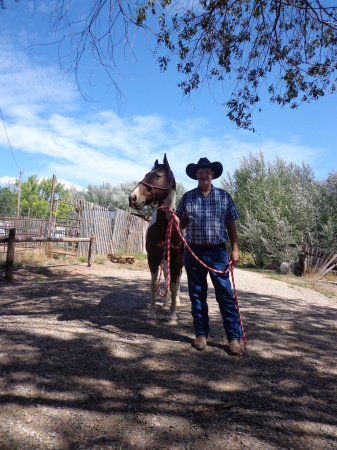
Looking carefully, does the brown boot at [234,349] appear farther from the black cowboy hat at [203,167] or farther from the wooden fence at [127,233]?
the wooden fence at [127,233]

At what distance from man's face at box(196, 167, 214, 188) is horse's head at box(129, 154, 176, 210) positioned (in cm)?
67

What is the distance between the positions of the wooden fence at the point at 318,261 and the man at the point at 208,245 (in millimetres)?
11261

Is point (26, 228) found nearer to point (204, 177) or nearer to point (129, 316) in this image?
point (129, 316)

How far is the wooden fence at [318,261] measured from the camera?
1303 centimetres

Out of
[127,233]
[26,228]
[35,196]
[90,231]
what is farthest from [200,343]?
[35,196]

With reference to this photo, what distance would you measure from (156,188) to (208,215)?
3.02 feet

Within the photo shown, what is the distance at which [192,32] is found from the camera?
5.52m

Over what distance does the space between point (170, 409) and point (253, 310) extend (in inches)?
148

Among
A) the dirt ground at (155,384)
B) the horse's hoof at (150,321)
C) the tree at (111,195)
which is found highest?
the tree at (111,195)

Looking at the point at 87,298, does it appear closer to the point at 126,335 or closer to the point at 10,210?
the point at 126,335

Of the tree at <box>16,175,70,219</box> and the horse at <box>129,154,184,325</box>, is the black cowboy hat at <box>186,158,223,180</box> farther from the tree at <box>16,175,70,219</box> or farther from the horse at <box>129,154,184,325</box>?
the tree at <box>16,175,70,219</box>

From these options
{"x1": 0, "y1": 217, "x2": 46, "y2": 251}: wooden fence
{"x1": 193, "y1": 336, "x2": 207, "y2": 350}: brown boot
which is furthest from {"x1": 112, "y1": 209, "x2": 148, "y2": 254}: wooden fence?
{"x1": 193, "y1": 336, "x2": 207, "y2": 350}: brown boot

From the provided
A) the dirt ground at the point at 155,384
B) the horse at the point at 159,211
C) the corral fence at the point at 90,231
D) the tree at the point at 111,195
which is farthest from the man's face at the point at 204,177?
the tree at the point at 111,195

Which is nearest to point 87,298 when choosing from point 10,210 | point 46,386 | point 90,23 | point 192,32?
point 46,386
